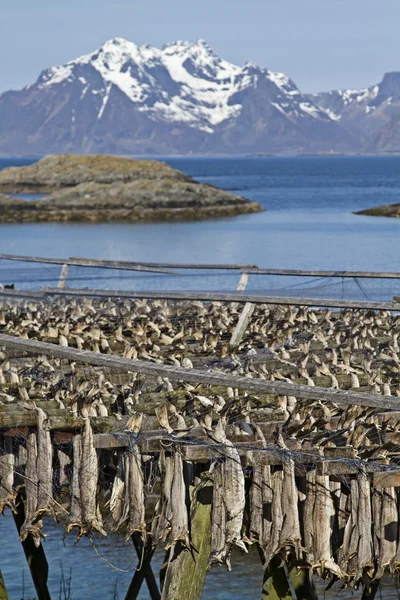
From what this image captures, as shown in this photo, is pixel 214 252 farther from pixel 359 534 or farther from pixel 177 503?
pixel 359 534

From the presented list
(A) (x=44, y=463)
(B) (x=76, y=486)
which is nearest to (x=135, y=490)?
(B) (x=76, y=486)

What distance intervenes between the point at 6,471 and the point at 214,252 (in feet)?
199

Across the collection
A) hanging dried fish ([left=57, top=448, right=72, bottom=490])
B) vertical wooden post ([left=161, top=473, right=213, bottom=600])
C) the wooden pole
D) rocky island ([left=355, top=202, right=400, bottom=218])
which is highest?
hanging dried fish ([left=57, top=448, right=72, bottom=490])

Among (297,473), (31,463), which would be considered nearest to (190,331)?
(31,463)

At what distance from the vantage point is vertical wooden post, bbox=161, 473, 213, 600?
7.12 meters

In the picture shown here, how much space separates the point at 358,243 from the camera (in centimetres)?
7025

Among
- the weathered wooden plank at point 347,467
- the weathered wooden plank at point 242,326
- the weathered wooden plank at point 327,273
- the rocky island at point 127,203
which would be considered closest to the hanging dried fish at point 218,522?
the weathered wooden plank at point 347,467

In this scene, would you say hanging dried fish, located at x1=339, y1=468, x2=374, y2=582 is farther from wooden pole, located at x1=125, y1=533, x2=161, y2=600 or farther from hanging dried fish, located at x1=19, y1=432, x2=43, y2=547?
wooden pole, located at x1=125, y1=533, x2=161, y2=600

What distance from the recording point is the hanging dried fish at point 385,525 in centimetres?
666

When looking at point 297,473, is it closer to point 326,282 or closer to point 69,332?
point 69,332

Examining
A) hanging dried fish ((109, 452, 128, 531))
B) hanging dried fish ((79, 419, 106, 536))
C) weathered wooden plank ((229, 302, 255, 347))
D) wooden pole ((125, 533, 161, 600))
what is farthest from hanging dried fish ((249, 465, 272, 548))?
weathered wooden plank ((229, 302, 255, 347))

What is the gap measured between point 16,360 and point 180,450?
3.91 metres

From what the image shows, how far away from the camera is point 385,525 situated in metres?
6.69

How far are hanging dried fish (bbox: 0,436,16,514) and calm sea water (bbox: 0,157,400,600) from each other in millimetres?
1027
